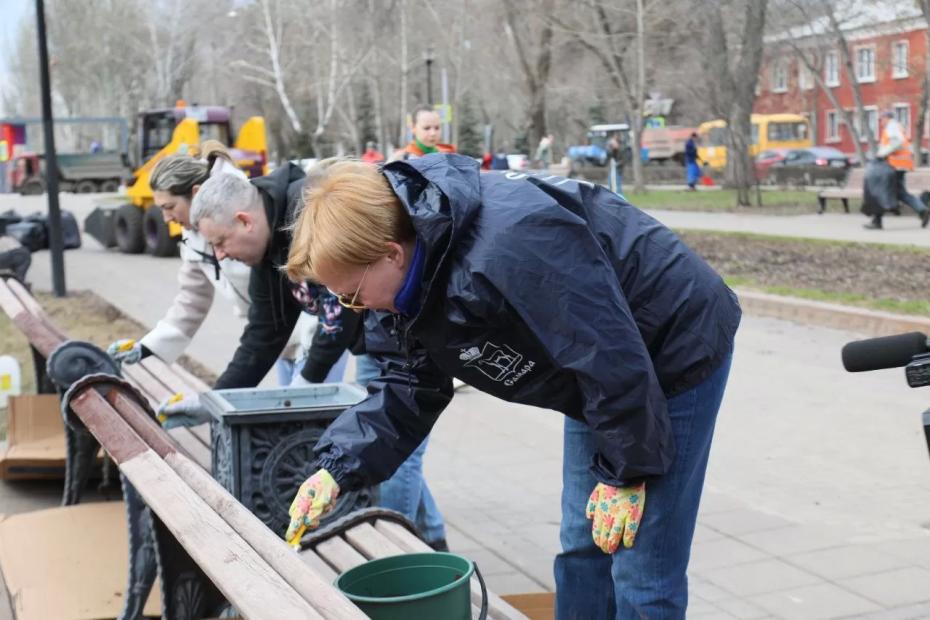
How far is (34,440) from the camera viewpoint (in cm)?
607

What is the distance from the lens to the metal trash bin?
3.67 m

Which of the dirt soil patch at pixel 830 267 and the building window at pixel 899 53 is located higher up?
the building window at pixel 899 53

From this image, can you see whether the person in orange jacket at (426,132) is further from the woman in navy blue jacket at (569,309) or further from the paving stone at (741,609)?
the woman in navy blue jacket at (569,309)

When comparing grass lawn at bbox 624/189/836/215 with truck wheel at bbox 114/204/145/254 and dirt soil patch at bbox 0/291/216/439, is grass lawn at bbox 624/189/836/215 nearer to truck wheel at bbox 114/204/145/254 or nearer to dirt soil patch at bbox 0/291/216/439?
truck wheel at bbox 114/204/145/254

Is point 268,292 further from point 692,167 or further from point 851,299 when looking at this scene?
point 692,167

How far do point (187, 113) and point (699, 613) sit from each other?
62.3ft

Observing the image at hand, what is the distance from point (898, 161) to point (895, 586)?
50.1 ft

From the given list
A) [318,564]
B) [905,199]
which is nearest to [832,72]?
[905,199]

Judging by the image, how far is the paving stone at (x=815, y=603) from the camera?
3.93 m

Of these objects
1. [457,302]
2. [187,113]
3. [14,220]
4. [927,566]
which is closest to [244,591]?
[457,302]

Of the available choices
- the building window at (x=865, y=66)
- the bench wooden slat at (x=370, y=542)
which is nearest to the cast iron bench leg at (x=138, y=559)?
the bench wooden slat at (x=370, y=542)

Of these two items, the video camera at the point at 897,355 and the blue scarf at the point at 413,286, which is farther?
the blue scarf at the point at 413,286

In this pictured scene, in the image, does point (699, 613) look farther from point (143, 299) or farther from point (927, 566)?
point (143, 299)

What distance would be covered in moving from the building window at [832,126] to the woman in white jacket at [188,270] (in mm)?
53288
